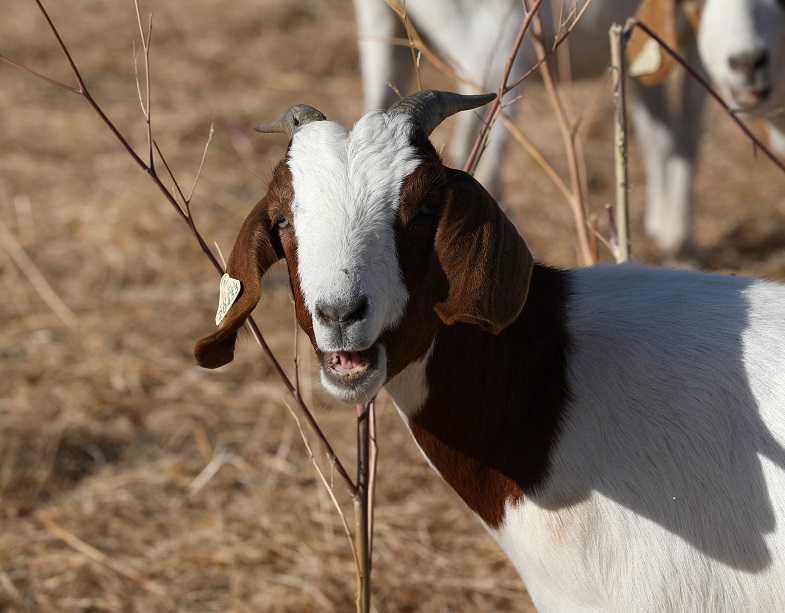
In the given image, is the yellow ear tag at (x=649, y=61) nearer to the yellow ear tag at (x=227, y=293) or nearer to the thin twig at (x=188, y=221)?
the thin twig at (x=188, y=221)

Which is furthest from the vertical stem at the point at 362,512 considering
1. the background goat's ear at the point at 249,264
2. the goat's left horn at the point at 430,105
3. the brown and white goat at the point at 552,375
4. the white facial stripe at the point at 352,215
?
the goat's left horn at the point at 430,105

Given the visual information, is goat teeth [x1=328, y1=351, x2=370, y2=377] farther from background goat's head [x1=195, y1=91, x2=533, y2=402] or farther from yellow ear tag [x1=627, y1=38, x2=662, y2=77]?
yellow ear tag [x1=627, y1=38, x2=662, y2=77]

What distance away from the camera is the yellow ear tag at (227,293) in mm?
2180

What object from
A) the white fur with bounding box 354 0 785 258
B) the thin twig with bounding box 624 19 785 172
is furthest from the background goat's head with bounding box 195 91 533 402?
the white fur with bounding box 354 0 785 258

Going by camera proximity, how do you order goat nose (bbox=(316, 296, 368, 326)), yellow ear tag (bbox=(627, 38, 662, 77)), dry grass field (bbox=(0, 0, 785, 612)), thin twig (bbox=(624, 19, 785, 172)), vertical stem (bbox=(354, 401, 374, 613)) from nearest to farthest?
goat nose (bbox=(316, 296, 368, 326)) < vertical stem (bbox=(354, 401, 374, 613)) < thin twig (bbox=(624, 19, 785, 172)) < yellow ear tag (bbox=(627, 38, 662, 77)) < dry grass field (bbox=(0, 0, 785, 612))

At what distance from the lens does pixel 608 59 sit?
5.16 meters

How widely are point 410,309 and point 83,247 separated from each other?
463 cm

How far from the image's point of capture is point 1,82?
846 cm

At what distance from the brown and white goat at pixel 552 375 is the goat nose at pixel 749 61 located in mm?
1859

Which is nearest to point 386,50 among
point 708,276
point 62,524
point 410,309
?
point 62,524

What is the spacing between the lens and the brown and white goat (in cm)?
208

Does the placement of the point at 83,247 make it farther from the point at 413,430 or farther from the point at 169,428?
the point at 413,430

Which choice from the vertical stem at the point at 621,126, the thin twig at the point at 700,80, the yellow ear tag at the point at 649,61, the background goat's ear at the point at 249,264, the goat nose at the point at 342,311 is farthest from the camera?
the yellow ear tag at the point at 649,61

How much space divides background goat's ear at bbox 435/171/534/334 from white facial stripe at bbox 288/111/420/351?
100mm
